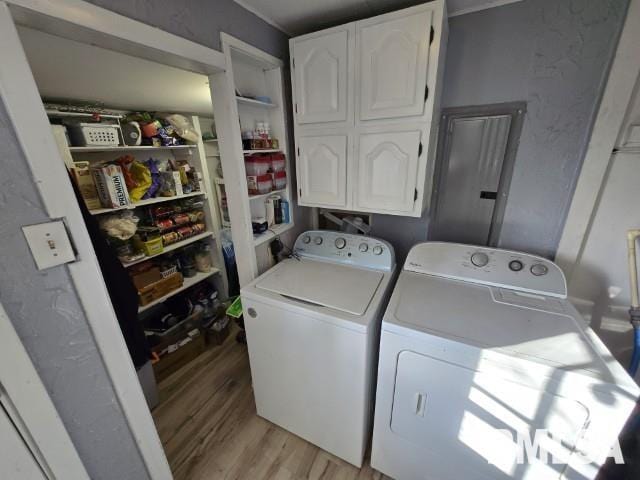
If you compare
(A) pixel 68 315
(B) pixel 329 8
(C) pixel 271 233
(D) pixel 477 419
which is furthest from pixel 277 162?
(D) pixel 477 419

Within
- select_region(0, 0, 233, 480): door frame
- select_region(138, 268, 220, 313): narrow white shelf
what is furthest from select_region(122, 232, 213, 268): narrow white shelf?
select_region(0, 0, 233, 480): door frame

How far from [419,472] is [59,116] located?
2927 mm

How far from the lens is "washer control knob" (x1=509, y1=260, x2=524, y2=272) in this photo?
1288 millimetres

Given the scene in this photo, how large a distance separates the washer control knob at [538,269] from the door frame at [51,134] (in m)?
1.81

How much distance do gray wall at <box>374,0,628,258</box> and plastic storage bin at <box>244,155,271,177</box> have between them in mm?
1159

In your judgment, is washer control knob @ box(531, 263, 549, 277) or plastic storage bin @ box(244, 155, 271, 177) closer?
washer control knob @ box(531, 263, 549, 277)

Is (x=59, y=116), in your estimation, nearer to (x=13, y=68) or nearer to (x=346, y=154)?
(x=13, y=68)

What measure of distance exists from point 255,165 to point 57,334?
45.5 inches

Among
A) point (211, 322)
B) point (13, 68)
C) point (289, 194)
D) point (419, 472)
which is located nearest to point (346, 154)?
point (289, 194)

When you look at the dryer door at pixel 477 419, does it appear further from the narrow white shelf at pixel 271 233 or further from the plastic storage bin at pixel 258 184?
the plastic storage bin at pixel 258 184

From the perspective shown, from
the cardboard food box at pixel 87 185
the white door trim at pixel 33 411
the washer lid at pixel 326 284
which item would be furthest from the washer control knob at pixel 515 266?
the cardboard food box at pixel 87 185

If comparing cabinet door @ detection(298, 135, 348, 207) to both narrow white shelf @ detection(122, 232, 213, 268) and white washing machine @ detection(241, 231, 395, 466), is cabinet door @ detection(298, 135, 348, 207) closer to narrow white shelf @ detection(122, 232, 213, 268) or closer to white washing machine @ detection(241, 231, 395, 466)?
white washing machine @ detection(241, 231, 395, 466)

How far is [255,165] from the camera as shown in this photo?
156cm

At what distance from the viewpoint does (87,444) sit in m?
0.91
